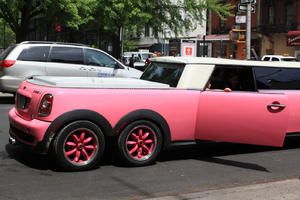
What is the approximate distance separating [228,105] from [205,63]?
680mm

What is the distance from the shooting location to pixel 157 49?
162ft

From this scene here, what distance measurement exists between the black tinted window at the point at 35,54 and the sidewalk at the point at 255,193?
8255 millimetres

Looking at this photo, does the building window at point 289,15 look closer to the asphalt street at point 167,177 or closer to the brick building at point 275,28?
the brick building at point 275,28

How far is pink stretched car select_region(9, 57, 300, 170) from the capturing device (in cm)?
511

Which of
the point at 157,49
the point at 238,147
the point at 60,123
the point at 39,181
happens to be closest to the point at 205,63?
the point at 238,147

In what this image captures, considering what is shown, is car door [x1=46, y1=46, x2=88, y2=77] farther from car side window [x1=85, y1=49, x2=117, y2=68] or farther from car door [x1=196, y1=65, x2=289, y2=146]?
car door [x1=196, y1=65, x2=289, y2=146]

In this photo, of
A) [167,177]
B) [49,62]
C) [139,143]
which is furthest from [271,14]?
[167,177]

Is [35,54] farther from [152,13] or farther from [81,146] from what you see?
[152,13]

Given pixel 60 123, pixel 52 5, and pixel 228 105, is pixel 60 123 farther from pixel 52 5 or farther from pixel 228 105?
pixel 52 5

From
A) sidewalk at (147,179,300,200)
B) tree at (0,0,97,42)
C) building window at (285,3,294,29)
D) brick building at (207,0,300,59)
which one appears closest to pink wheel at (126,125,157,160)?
sidewalk at (147,179,300,200)

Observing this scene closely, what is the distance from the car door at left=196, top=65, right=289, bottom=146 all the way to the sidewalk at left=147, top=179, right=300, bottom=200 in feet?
3.51

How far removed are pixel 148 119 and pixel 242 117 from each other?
128 centimetres

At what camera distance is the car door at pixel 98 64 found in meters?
12.3

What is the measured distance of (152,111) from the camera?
5531 millimetres
